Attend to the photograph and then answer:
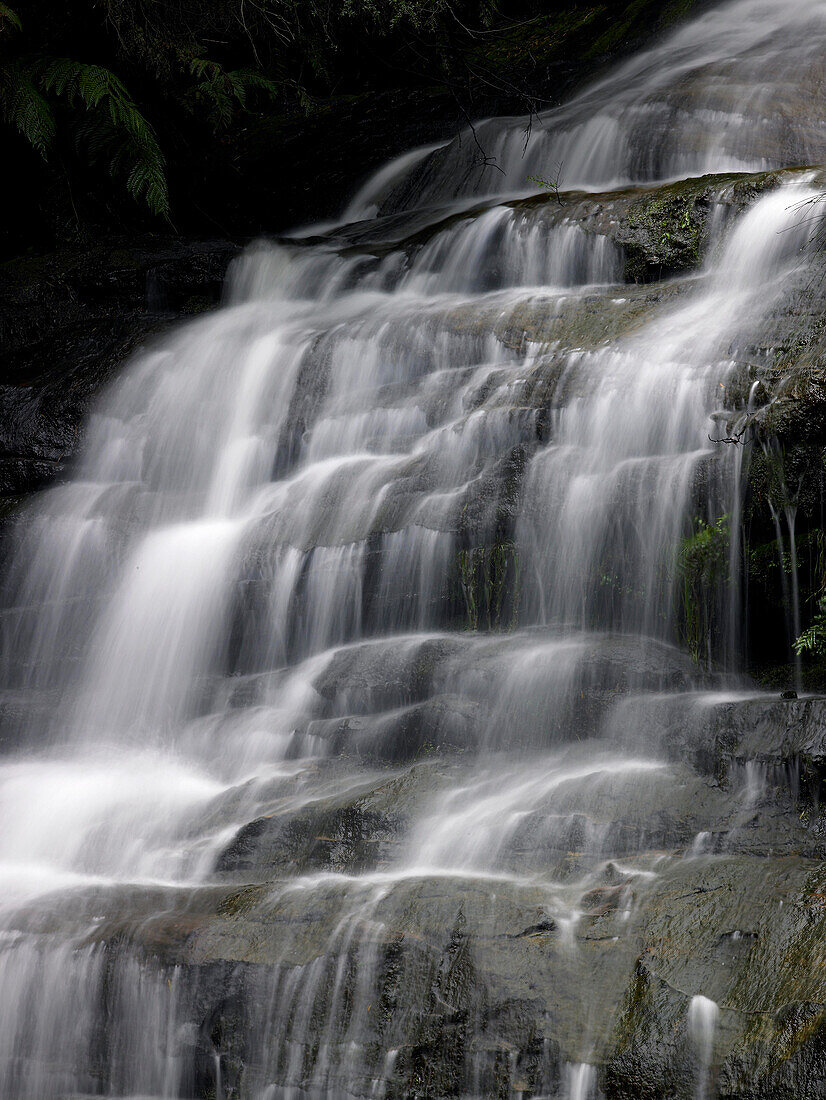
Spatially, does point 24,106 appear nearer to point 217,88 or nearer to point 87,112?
point 87,112

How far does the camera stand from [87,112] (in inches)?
409

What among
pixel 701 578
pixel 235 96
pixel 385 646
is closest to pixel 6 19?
pixel 235 96

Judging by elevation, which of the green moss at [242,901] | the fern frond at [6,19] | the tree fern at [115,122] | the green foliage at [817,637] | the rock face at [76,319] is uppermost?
the fern frond at [6,19]

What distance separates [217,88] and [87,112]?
1.54 meters

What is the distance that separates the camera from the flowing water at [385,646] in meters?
3.39

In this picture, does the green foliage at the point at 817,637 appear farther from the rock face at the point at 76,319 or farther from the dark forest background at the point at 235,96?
the dark forest background at the point at 235,96

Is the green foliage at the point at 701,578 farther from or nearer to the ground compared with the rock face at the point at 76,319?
nearer to the ground

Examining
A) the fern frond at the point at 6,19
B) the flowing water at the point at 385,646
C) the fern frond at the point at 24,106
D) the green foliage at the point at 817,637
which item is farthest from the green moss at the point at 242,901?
the fern frond at the point at 24,106

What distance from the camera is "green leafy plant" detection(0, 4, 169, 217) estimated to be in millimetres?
9648

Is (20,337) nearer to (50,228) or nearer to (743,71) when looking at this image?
(50,228)

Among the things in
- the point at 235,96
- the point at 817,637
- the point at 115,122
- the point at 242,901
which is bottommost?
the point at 242,901

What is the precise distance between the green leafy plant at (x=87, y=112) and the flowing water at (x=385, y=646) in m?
1.61

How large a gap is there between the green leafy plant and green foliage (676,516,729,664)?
7.81 metres

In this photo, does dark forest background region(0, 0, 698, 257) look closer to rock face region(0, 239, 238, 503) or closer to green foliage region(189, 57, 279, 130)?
green foliage region(189, 57, 279, 130)
